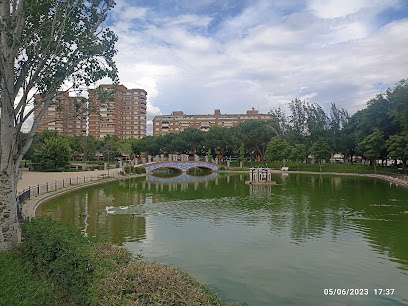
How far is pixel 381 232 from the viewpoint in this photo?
18266mm

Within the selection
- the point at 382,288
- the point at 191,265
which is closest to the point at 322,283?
the point at 382,288

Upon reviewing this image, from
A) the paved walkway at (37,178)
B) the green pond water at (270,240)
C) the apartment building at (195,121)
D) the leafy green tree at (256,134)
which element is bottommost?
the green pond water at (270,240)

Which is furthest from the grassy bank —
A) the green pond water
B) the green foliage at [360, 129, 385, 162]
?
the green foliage at [360, 129, 385, 162]

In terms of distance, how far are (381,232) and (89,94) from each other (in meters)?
16.9

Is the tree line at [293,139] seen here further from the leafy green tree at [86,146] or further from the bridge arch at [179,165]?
the bridge arch at [179,165]

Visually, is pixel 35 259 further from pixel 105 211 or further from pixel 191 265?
pixel 105 211

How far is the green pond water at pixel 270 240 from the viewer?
1111cm

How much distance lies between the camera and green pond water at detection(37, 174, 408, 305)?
11.1 m

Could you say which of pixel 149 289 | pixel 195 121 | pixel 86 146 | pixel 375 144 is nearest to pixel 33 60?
pixel 149 289

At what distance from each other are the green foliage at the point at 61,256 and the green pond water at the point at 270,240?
4.59 m

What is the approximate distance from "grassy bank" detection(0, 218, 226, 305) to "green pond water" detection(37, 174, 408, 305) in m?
4.18

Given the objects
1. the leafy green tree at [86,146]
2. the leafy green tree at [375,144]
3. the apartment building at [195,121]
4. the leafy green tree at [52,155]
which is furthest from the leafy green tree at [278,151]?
the apartment building at [195,121]

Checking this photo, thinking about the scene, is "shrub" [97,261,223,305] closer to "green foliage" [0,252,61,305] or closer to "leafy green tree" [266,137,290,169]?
"green foliage" [0,252,61,305]

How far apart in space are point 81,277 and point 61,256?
1146 mm
